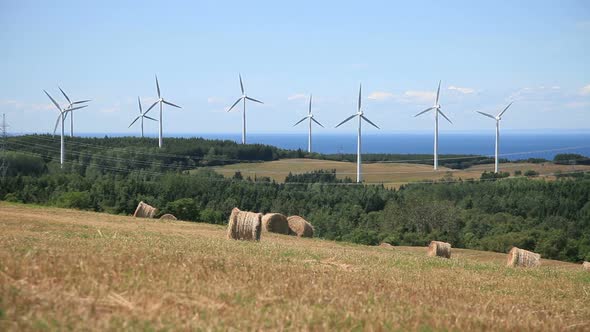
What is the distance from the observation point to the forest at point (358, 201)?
55.7 m

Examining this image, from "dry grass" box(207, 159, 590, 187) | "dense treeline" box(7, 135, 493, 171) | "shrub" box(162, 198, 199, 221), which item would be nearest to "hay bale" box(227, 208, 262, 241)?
"shrub" box(162, 198, 199, 221)

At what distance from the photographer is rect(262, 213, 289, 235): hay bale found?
134 ft

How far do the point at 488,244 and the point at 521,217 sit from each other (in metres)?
19.1

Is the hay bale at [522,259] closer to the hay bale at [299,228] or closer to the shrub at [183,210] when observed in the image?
the hay bale at [299,228]

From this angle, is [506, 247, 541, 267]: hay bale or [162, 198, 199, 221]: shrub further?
[162, 198, 199, 221]: shrub

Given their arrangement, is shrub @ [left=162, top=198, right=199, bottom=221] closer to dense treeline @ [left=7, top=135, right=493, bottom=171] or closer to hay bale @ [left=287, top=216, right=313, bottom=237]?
hay bale @ [left=287, top=216, right=313, bottom=237]

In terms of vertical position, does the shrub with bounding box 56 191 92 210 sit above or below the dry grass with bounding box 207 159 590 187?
below

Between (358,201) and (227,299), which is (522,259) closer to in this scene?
(227,299)

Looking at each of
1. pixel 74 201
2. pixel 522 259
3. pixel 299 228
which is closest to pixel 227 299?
pixel 522 259

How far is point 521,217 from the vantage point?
71500 millimetres

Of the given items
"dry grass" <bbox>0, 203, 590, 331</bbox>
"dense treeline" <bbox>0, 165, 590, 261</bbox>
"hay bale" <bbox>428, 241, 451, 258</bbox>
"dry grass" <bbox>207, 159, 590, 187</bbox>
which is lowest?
"dense treeline" <bbox>0, 165, 590, 261</bbox>

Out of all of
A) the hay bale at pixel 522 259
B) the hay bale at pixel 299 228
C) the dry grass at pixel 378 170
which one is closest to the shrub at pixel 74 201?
the hay bale at pixel 299 228

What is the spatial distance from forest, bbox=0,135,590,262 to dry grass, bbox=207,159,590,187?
5.91 meters

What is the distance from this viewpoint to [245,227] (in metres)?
27.8
